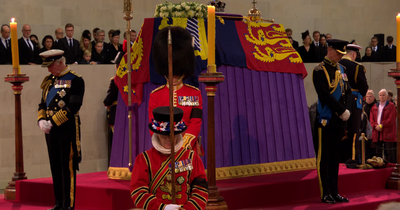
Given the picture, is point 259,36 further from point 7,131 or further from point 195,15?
point 7,131

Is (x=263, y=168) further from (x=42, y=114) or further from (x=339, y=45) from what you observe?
(x=42, y=114)

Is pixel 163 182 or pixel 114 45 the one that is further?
pixel 114 45

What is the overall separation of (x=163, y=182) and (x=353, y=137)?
4032mm

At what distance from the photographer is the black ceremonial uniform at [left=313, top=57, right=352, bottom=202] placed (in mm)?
6047

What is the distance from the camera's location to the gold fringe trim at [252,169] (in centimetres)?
646

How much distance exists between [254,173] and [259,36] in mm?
1646

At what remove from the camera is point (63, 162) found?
19.1 feet

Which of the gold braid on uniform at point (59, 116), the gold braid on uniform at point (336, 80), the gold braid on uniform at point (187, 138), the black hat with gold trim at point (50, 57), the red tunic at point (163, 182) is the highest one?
the black hat with gold trim at point (50, 57)

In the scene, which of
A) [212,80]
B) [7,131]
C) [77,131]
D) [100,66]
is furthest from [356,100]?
[7,131]

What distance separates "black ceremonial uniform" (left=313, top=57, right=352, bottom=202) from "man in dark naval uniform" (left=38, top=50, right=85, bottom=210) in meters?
2.40

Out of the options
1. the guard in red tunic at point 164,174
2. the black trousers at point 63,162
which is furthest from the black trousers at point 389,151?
the guard in red tunic at point 164,174

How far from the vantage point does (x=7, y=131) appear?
9461 mm

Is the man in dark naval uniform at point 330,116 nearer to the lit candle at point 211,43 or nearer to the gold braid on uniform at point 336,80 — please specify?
the gold braid on uniform at point 336,80

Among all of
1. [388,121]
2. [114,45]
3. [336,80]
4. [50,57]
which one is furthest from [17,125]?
[388,121]
